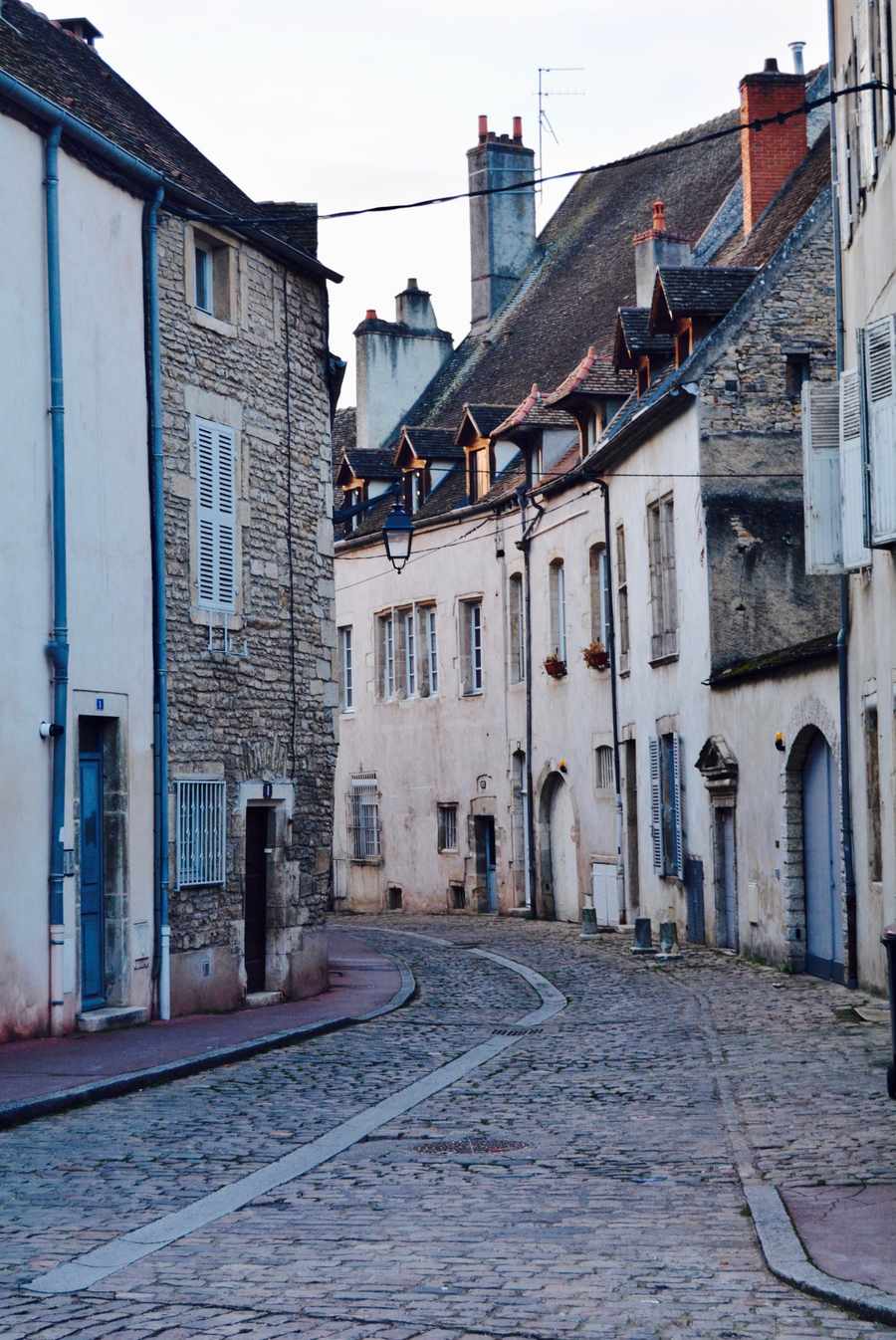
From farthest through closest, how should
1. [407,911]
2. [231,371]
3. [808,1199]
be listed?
[407,911]
[231,371]
[808,1199]

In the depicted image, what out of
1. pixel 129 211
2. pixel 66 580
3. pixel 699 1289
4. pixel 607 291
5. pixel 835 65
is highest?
pixel 607 291

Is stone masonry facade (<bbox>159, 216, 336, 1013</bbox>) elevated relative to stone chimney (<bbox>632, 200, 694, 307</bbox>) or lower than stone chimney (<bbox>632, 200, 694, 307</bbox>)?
lower

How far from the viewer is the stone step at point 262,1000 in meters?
17.6

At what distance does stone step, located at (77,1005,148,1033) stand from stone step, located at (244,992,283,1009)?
209 cm

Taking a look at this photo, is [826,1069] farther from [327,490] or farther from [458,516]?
[458,516]

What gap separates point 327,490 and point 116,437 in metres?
4.24

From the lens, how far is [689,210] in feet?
108

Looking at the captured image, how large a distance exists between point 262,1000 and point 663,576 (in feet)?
33.9

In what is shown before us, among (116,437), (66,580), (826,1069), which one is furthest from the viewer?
(116,437)

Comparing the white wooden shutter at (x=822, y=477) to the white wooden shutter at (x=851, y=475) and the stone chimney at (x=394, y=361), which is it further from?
the stone chimney at (x=394, y=361)

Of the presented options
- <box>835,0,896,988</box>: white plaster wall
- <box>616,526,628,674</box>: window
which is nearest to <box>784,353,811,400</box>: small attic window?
<box>616,526,628,674</box>: window

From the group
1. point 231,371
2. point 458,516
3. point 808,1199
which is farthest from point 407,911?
point 808,1199

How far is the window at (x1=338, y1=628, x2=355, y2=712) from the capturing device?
3912cm

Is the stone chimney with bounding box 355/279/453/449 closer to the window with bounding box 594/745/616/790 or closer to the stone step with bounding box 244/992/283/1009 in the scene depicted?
the window with bounding box 594/745/616/790
